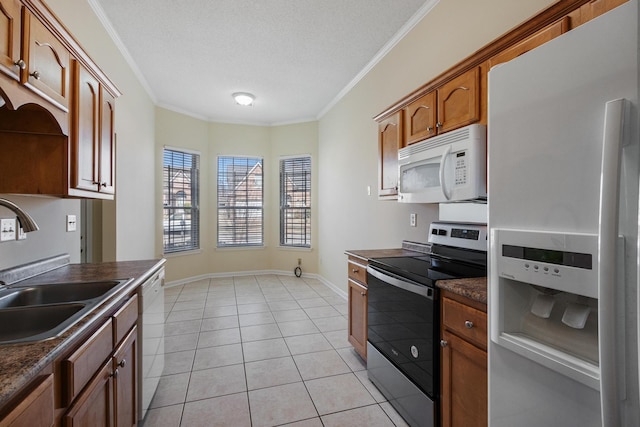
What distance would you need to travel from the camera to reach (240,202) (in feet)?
19.1

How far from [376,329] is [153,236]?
3863 millimetres

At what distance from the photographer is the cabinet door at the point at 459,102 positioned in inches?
65.8

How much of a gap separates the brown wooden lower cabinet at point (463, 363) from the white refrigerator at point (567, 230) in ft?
0.76

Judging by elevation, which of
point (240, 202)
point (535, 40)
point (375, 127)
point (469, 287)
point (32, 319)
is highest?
point (375, 127)

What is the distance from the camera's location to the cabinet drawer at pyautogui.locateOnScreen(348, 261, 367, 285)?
7.89ft

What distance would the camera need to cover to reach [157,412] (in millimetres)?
1956

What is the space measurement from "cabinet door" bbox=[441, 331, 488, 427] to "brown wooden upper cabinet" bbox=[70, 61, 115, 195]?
7.04ft

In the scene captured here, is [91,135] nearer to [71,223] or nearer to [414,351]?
[71,223]

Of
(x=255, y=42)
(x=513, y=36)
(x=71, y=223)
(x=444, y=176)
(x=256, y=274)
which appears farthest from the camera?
(x=256, y=274)

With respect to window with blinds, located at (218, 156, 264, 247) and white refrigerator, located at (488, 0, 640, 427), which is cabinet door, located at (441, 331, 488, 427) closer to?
white refrigerator, located at (488, 0, 640, 427)

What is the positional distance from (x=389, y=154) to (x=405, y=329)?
1431 millimetres

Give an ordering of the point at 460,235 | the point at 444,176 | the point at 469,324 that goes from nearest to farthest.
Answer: the point at 469,324
the point at 444,176
the point at 460,235

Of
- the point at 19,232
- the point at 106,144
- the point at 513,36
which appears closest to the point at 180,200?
the point at 106,144

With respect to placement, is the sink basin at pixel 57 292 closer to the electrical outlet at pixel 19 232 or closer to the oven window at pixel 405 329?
the electrical outlet at pixel 19 232
